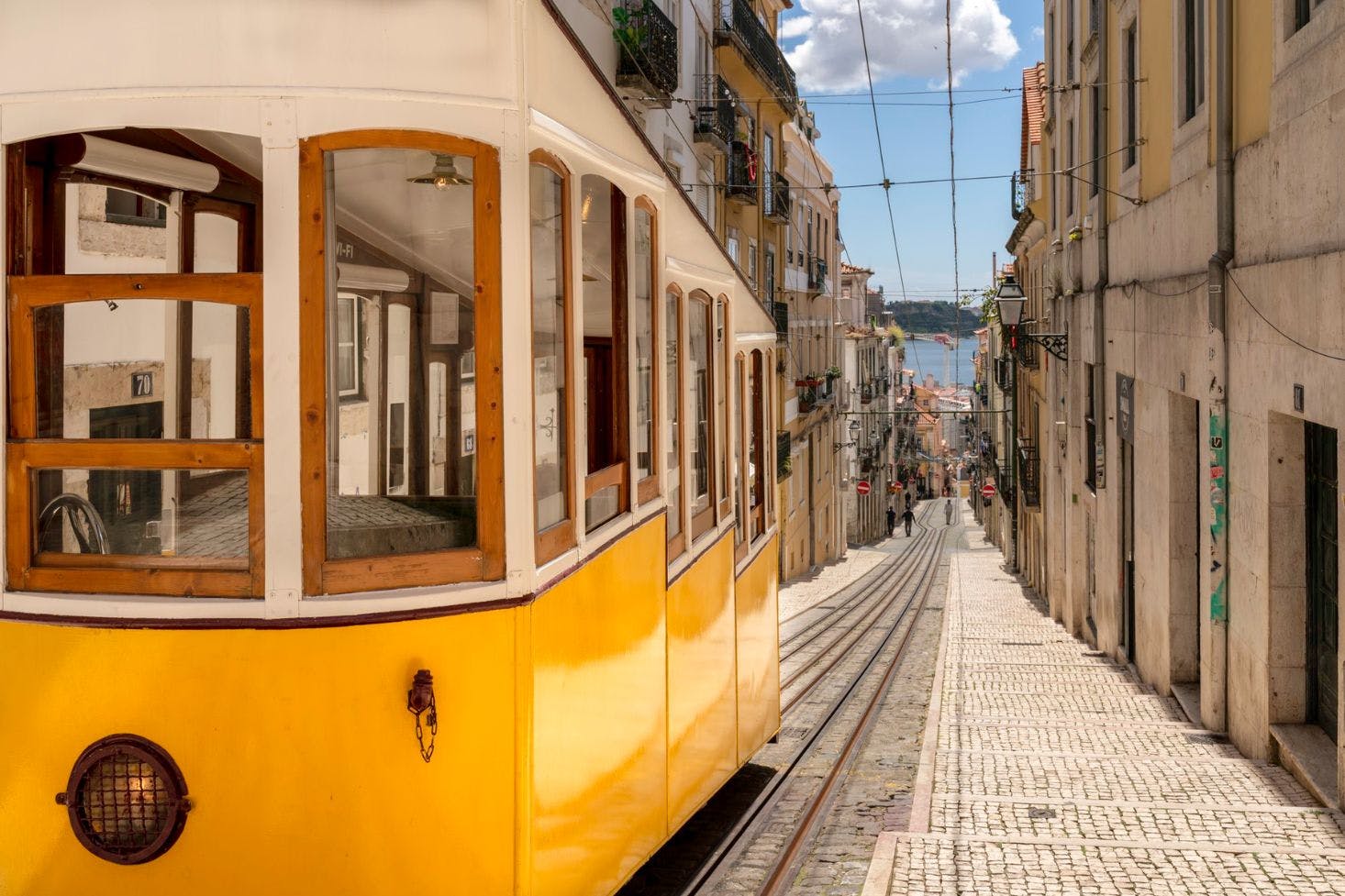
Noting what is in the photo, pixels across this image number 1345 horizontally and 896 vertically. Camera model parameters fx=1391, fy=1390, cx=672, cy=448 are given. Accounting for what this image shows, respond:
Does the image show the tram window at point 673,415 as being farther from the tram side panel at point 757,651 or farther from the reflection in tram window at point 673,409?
the tram side panel at point 757,651

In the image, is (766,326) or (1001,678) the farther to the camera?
(1001,678)

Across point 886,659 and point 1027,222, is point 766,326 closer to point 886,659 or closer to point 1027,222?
point 886,659

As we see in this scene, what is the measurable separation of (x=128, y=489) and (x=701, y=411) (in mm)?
3378

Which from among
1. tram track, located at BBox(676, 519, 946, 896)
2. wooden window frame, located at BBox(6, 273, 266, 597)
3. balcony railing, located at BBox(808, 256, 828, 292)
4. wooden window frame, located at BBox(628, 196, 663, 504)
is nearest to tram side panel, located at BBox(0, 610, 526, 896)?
wooden window frame, located at BBox(6, 273, 266, 597)

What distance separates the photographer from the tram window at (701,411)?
640 cm

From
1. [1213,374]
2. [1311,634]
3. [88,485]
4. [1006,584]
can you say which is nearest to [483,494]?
[88,485]

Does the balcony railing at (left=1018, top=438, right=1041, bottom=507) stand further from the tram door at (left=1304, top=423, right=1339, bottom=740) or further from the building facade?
the tram door at (left=1304, top=423, right=1339, bottom=740)

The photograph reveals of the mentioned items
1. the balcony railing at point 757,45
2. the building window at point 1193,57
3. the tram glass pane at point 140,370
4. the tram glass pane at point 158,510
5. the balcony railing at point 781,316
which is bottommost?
the tram glass pane at point 158,510

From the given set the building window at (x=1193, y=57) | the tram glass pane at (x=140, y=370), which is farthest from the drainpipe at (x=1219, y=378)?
the tram glass pane at (x=140, y=370)

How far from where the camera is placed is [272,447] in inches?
139

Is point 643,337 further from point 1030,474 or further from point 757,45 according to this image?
point 757,45

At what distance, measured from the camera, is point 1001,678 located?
12.4m

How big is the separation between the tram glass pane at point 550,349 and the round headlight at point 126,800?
119cm

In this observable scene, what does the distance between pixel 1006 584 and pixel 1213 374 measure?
19.5m
